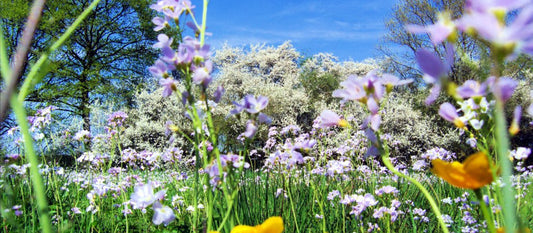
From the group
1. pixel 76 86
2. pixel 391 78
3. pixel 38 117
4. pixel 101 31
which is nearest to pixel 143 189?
pixel 391 78

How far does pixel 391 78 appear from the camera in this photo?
3.30 feet

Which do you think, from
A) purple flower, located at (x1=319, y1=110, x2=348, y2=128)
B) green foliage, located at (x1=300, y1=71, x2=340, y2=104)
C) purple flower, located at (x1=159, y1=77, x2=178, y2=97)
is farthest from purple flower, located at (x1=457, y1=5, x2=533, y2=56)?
green foliage, located at (x1=300, y1=71, x2=340, y2=104)

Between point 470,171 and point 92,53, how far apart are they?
2156 cm

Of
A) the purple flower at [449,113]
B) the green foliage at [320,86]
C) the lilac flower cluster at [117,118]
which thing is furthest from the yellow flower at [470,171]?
the green foliage at [320,86]

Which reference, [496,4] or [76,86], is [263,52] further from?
[496,4]

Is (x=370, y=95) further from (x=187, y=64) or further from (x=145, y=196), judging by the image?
(x=145, y=196)

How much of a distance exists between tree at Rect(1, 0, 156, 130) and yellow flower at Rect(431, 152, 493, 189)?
1897 cm

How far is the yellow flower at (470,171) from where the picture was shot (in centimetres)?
77

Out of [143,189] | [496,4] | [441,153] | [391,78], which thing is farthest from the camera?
[441,153]

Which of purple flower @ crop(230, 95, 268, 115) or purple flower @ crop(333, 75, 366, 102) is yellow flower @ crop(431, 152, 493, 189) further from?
purple flower @ crop(230, 95, 268, 115)

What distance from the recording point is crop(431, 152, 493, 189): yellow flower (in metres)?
0.77

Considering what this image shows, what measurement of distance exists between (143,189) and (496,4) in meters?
1.06

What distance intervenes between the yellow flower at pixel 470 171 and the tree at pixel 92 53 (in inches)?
747

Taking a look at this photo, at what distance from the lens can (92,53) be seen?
20156mm
